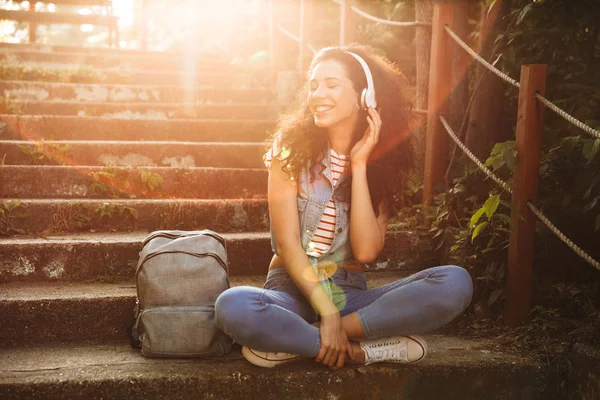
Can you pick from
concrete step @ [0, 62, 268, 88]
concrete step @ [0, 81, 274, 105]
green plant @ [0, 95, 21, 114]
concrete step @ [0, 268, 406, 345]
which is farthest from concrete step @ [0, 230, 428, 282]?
concrete step @ [0, 62, 268, 88]

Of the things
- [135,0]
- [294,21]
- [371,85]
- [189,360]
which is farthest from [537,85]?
[135,0]

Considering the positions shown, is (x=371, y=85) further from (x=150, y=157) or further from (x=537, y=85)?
(x=150, y=157)

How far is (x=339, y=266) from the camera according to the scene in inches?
110

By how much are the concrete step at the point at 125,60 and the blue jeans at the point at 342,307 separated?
4.92 meters

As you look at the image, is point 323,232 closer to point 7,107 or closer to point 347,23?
point 347,23

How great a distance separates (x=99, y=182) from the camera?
4105mm

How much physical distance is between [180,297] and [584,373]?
5.23 feet

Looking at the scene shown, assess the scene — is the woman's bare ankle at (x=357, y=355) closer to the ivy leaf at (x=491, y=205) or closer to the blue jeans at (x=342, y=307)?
the blue jeans at (x=342, y=307)

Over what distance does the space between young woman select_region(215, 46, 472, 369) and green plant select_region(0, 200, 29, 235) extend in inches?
64.4

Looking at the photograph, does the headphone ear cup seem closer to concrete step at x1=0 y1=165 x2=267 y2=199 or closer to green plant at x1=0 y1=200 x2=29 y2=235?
concrete step at x1=0 y1=165 x2=267 y2=199

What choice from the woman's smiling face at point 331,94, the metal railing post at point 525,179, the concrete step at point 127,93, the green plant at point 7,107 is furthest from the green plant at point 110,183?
the metal railing post at point 525,179

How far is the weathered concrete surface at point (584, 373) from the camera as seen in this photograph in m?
2.50

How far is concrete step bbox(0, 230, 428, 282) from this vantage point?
131 inches

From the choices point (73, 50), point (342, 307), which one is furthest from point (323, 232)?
point (73, 50)
